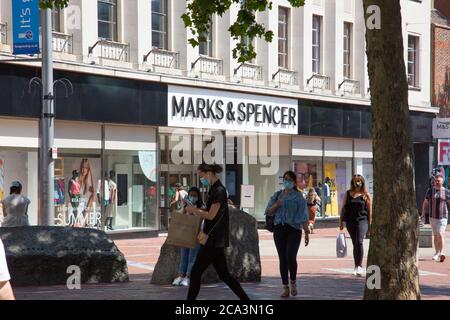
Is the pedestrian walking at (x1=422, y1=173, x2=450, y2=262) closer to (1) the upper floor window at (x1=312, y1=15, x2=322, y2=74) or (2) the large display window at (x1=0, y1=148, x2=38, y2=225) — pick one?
(2) the large display window at (x1=0, y1=148, x2=38, y2=225)

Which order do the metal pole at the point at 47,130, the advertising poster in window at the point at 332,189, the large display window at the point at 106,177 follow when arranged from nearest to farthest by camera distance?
1. the metal pole at the point at 47,130
2. the large display window at the point at 106,177
3. the advertising poster in window at the point at 332,189

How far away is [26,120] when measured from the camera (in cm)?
2516

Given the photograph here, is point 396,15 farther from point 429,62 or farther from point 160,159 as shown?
point 429,62

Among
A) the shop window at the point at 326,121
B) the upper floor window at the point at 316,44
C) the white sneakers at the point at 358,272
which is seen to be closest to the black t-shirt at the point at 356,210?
the white sneakers at the point at 358,272

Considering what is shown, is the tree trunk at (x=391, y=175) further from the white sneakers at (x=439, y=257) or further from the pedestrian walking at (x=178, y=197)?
the pedestrian walking at (x=178, y=197)

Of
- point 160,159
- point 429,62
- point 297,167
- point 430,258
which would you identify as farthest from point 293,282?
point 429,62

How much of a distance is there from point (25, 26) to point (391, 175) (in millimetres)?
15622

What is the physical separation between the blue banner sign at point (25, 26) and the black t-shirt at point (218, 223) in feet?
43.0

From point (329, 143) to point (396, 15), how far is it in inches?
1104

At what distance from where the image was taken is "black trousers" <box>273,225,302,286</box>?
12.9 metres

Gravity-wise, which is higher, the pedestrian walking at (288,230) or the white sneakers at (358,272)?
the pedestrian walking at (288,230)

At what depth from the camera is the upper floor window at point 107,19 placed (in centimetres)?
2784

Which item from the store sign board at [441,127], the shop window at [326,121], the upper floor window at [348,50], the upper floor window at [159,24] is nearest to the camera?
the upper floor window at [159,24]

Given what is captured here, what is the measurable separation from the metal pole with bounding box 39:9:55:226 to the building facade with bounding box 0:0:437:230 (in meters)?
1.66
